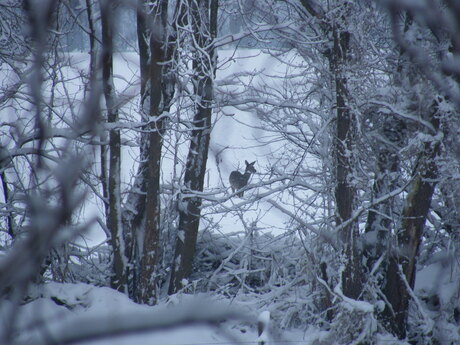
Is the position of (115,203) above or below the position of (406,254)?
above

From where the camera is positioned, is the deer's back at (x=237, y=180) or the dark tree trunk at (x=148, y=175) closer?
the dark tree trunk at (x=148, y=175)

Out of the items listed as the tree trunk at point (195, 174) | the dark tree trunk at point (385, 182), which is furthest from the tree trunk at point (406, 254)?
the tree trunk at point (195, 174)

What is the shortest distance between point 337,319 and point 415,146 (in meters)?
2.05

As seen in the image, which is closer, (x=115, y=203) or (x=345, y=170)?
(x=345, y=170)

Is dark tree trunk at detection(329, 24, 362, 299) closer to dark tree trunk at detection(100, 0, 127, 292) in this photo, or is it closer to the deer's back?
the deer's back

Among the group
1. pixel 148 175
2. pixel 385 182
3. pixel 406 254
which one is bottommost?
pixel 406 254

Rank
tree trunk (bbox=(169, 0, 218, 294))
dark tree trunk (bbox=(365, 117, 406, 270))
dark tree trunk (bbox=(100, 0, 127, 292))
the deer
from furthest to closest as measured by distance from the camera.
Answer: the deer
tree trunk (bbox=(169, 0, 218, 294))
dark tree trunk (bbox=(100, 0, 127, 292))
dark tree trunk (bbox=(365, 117, 406, 270))

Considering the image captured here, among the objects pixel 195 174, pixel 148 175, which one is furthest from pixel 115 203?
pixel 195 174

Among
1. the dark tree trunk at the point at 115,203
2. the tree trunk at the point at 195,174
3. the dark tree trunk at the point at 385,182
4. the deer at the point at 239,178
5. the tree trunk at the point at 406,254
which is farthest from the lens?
the deer at the point at 239,178

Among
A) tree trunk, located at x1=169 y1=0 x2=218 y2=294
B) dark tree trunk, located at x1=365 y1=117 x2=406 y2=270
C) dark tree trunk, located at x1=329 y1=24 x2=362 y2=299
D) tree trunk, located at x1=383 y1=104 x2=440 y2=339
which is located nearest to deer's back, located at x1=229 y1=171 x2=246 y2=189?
tree trunk, located at x1=169 y1=0 x2=218 y2=294

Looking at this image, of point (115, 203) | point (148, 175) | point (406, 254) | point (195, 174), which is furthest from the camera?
point (195, 174)

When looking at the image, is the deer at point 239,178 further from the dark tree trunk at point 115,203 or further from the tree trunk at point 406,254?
the tree trunk at point 406,254

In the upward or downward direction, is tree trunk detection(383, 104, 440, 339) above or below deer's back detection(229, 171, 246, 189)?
below

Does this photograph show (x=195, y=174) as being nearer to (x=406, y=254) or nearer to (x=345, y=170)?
(x=345, y=170)
